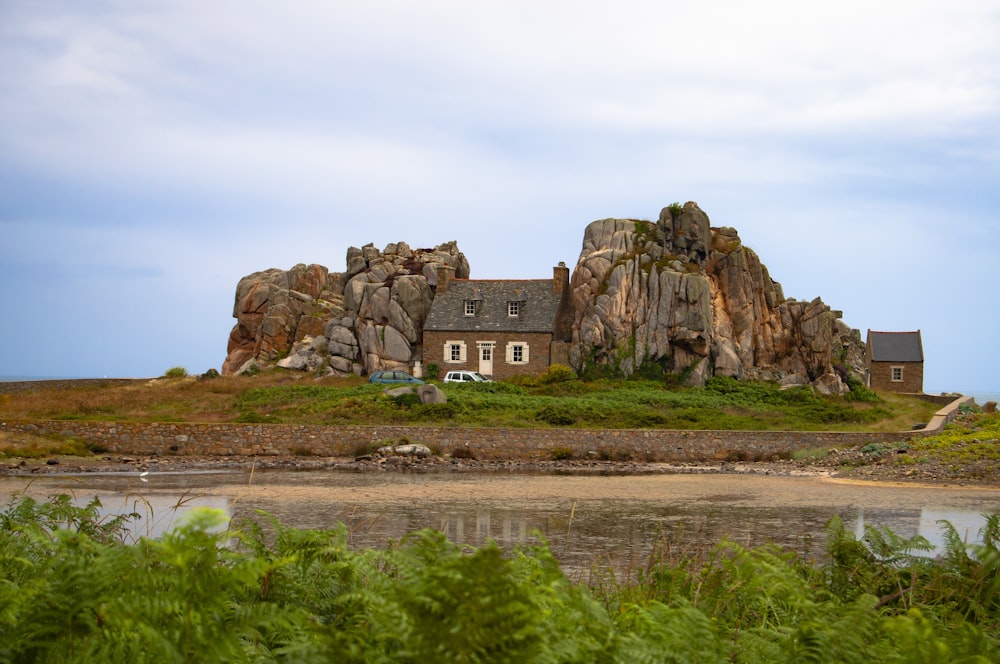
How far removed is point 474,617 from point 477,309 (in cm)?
5442

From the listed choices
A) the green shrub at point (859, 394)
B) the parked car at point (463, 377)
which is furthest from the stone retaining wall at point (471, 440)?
the parked car at point (463, 377)

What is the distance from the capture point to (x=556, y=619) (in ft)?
17.6

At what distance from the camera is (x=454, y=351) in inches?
2232

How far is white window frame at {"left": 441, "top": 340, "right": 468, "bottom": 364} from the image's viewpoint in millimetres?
56531

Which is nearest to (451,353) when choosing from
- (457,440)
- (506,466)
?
(457,440)

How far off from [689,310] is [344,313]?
21.6 metres

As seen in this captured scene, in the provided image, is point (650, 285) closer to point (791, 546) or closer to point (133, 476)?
point (133, 476)

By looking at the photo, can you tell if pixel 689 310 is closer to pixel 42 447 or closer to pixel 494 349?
pixel 494 349

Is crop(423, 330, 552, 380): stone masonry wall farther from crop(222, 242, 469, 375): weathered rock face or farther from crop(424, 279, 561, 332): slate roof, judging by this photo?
crop(222, 242, 469, 375): weathered rock face

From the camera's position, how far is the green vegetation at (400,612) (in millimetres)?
3877

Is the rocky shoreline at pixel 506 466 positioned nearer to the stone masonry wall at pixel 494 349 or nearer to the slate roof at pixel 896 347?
the stone masonry wall at pixel 494 349

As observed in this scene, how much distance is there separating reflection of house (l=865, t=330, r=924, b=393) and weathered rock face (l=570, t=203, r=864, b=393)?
498 inches

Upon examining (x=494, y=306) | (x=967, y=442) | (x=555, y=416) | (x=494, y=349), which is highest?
(x=494, y=306)

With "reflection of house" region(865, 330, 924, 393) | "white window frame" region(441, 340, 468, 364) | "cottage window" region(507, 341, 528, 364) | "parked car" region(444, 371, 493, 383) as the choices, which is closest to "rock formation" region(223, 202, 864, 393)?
"white window frame" region(441, 340, 468, 364)
